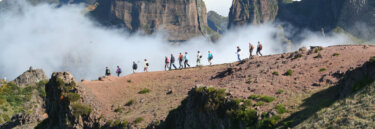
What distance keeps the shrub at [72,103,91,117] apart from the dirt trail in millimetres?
1018

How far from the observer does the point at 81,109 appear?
57.1 m

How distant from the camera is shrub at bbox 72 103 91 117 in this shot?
56.7 meters

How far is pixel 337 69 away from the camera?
Result: 43250 millimetres

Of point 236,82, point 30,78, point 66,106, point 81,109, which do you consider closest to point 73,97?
point 66,106

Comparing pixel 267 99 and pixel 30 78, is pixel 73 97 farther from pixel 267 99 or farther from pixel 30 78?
pixel 30 78

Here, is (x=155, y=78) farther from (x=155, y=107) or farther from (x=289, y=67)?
(x=289, y=67)

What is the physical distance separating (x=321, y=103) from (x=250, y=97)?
24.8ft

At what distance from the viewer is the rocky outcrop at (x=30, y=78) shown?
101088mm

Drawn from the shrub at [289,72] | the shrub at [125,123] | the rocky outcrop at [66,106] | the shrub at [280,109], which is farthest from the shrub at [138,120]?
the shrub at [280,109]

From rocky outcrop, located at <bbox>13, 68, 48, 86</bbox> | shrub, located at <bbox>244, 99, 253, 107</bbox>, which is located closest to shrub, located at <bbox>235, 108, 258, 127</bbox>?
shrub, located at <bbox>244, 99, 253, 107</bbox>

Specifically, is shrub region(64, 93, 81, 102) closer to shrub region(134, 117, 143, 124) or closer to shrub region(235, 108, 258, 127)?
shrub region(134, 117, 143, 124)

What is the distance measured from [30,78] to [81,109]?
51.6 metres

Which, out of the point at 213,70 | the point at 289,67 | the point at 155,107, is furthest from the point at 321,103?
the point at 213,70

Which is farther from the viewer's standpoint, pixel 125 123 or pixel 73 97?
pixel 73 97
